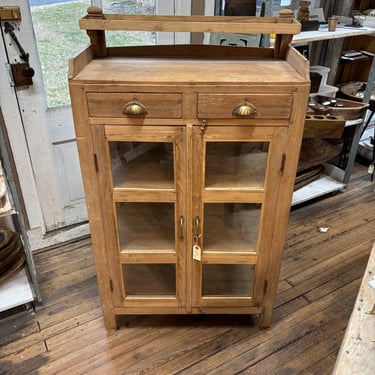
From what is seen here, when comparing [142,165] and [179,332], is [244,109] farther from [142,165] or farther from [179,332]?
[179,332]

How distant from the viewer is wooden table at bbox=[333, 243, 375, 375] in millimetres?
861

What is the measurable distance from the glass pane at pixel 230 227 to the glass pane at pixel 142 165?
214 millimetres

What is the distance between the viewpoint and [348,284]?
197cm

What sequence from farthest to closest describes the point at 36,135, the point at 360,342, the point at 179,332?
the point at 36,135 < the point at 179,332 < the point at 360,342

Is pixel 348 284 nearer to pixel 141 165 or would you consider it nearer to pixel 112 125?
pixel 141 165

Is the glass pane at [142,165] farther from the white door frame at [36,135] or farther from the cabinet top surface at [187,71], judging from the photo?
the white door frame at [36,135]

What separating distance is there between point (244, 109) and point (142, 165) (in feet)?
1.38

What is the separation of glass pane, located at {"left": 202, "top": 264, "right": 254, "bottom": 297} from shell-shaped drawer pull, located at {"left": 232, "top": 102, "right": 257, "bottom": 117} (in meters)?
0.69

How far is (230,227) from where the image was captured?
151 centimetres

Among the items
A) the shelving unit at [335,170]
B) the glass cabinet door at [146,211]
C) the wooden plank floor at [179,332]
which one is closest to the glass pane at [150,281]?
the glass cabinet door at [146,211]

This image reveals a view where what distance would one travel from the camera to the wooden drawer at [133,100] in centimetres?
116

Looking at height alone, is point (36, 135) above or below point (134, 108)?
below

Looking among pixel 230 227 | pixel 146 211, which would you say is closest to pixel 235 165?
pixel 230 227

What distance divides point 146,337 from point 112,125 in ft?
3.20
